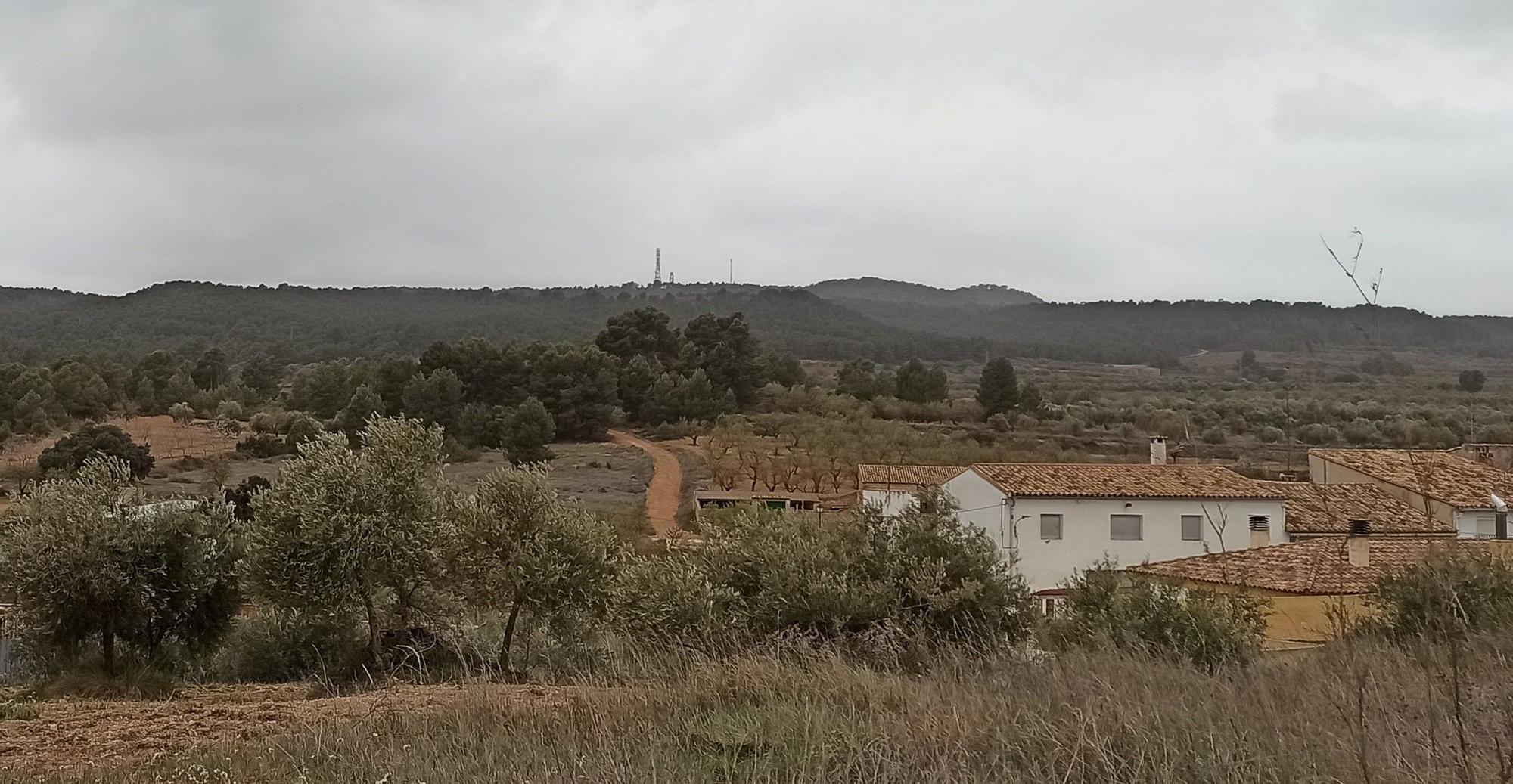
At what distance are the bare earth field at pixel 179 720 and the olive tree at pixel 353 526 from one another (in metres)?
4.20

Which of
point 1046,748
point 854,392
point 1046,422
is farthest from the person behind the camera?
point 854,392

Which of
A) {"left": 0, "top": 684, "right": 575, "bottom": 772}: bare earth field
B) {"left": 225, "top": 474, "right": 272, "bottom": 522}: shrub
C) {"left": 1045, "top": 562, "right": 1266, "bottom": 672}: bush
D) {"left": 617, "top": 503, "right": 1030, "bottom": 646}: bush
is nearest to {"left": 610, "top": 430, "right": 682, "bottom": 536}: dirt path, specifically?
{"left": 225, "top": 474, "right": 272, "bottom": 522}: shrub

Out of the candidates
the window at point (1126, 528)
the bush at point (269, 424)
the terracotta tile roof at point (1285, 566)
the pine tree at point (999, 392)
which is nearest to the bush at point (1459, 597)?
the terracotta tile roof at point (1285, 566)

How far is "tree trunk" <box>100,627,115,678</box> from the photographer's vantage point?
1570 cm

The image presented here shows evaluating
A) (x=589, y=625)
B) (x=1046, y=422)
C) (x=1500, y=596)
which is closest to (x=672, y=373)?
(x=1046, y=422)

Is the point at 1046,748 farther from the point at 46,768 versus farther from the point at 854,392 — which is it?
the point at 854,392

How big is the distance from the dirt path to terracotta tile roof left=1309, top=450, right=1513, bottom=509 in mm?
19635

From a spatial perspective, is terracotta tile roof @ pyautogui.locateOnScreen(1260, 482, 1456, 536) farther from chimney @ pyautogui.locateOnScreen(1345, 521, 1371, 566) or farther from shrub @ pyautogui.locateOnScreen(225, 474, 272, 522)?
shrub @ pyautogui.locateOnScreen(225, 474, 272, 522)

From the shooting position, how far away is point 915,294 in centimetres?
14138

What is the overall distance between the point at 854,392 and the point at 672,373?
41.8 feet

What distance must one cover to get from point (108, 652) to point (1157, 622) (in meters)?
13.9

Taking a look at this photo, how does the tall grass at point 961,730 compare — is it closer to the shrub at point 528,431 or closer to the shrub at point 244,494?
the shrub at point 244,494

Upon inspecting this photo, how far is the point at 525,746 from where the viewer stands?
4.87m

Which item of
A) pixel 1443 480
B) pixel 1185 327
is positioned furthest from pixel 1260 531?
Result: pixel 1185 327
